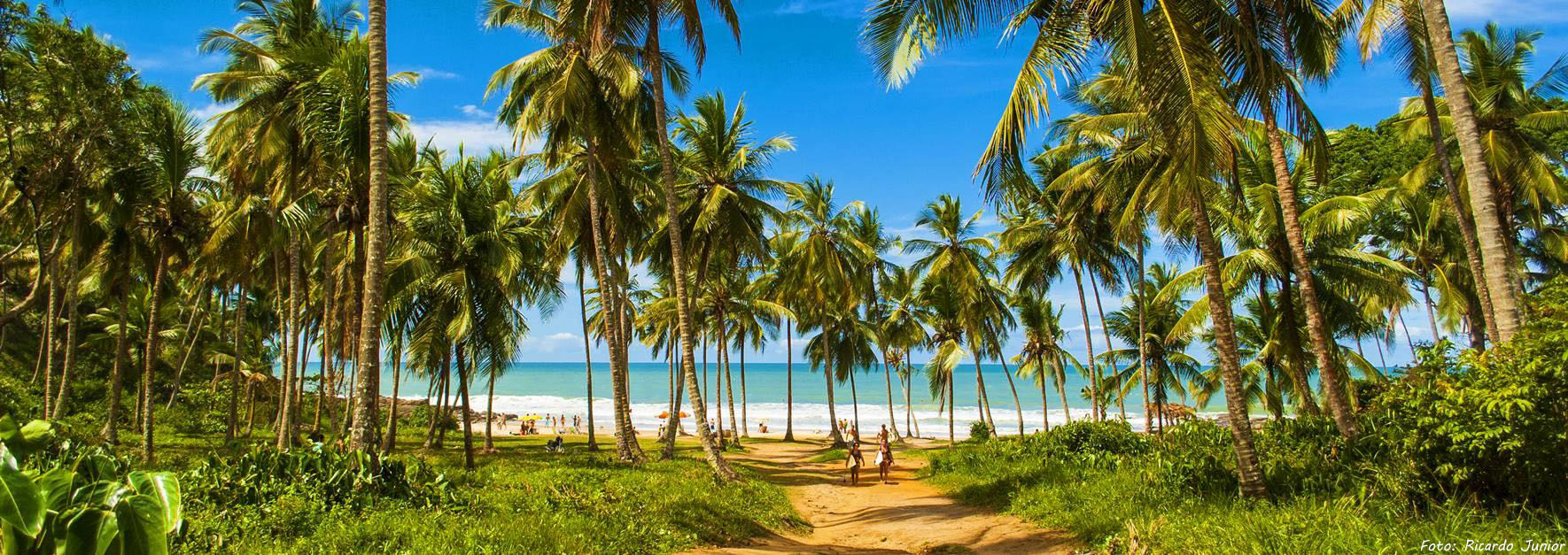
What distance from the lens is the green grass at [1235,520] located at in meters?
5.55

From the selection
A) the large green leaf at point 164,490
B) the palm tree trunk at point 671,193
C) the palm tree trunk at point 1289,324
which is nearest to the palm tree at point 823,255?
the palm tree trunk at point 671,193

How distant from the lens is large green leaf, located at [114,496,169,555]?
81.8 inches

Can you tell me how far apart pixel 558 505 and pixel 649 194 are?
11.9m

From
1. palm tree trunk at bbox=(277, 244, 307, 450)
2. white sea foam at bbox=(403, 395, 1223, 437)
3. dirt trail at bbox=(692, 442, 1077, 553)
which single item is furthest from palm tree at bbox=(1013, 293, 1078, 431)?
palm tree trunk at bbox=(277, 244, 307, 450)

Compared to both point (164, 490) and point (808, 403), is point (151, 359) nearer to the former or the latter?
point (164, 490)

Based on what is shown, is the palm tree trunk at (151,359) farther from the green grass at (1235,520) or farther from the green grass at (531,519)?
the green grass at (1235,520)

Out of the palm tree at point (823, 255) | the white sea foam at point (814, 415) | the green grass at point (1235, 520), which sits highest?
the palm tree at point (823, 255)

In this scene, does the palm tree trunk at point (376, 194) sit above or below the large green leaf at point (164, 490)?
above

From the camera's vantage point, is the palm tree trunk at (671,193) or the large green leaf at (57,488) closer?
the large green leaf at (57,488)

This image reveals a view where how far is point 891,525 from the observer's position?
36.8ft

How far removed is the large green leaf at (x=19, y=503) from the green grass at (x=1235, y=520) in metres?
7.11

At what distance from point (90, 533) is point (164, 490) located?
0.18 meters

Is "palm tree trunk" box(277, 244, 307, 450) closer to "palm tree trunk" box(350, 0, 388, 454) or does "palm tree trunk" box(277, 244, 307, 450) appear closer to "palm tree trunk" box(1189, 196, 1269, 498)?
"palm tree trunk" box(350, 0, 388, 454)

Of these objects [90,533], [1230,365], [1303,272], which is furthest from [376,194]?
[1303,272]
